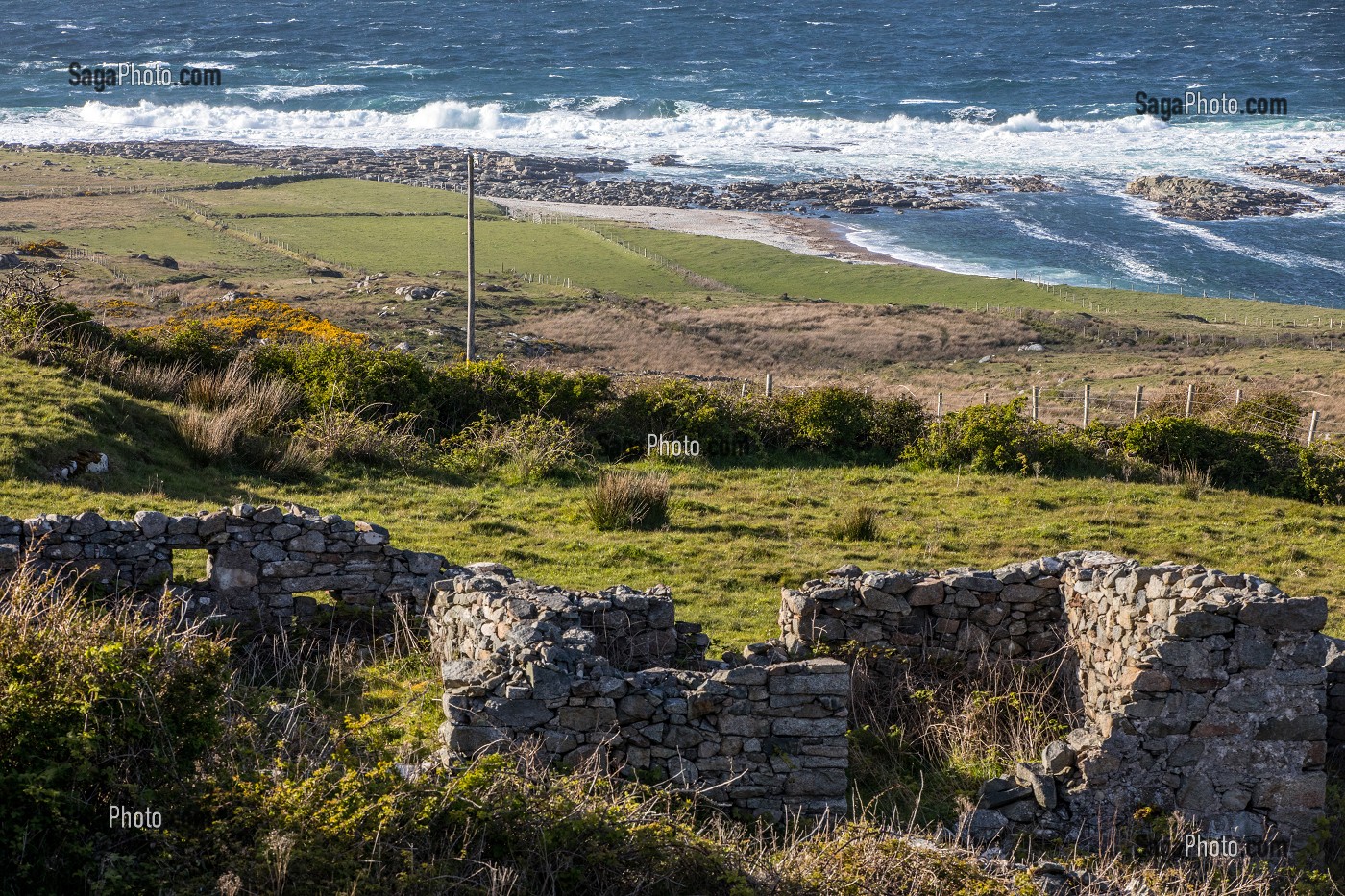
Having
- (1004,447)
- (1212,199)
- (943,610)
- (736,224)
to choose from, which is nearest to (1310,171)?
(1212,199)

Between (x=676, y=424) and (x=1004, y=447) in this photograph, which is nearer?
(x=1004, y=447)

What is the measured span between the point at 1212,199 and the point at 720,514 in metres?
64.4

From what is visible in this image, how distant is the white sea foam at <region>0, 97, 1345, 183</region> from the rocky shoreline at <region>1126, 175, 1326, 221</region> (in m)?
6.10

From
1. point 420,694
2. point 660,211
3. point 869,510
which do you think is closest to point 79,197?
point 660,211

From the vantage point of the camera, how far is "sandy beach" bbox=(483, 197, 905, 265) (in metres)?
59.9

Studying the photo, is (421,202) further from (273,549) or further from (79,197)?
(273,549)

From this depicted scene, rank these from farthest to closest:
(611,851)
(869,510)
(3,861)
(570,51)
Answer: (570,51), (869,510), (611,851), (3,861)

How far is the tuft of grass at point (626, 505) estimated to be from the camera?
1777 centimetres

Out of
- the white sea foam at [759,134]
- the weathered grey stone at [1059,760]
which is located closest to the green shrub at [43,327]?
the weathered grey stone at [1059,760]

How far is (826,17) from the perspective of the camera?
167m

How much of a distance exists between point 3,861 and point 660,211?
6505 cm

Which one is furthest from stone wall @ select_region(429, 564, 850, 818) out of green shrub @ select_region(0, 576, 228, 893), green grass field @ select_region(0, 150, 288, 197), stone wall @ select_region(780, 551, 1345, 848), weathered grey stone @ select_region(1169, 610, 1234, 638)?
green grass field @ select_region(0, 150, 288, 197)

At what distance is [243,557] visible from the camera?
38.3ft

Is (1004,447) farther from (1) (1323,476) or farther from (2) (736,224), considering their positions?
(2) (736,224)
